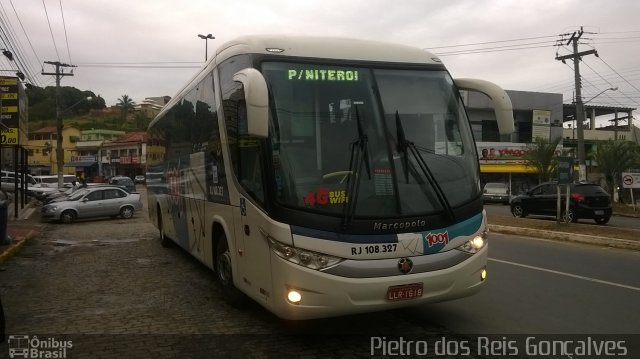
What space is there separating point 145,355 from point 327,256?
78.6 inches

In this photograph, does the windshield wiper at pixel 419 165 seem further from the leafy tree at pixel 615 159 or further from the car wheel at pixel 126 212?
the leafy tree at pixel 615 159

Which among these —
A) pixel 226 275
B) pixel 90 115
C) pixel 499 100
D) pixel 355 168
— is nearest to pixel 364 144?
pixel 355 168

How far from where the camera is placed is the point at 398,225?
493cm

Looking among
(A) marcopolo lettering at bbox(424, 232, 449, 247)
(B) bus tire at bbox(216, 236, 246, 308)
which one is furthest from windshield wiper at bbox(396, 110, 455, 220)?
(B) bus tire at bbox(216, 236, 246, 308)

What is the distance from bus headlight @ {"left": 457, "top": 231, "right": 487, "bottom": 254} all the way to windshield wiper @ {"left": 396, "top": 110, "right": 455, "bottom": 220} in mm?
345

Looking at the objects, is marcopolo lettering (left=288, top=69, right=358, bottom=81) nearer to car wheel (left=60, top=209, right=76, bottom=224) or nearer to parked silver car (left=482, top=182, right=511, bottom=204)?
car wheel (left=60, top=209, right=76, bottom=224)

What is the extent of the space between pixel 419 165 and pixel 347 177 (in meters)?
0.77

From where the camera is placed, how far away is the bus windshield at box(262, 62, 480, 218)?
16.2ft

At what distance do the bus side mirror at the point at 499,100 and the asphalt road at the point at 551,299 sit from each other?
86.2 inches

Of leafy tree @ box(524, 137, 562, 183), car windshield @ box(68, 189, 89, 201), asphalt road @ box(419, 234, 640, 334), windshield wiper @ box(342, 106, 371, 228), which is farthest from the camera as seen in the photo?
leafy tree @ box(524, 137, 562, 183)

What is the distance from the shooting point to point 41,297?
7.49m

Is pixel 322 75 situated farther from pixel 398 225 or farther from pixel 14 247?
pixel 14 247

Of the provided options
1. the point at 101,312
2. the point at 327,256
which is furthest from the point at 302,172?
the point at 101,312

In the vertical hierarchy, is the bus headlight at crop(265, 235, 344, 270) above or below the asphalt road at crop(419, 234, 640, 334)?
above
